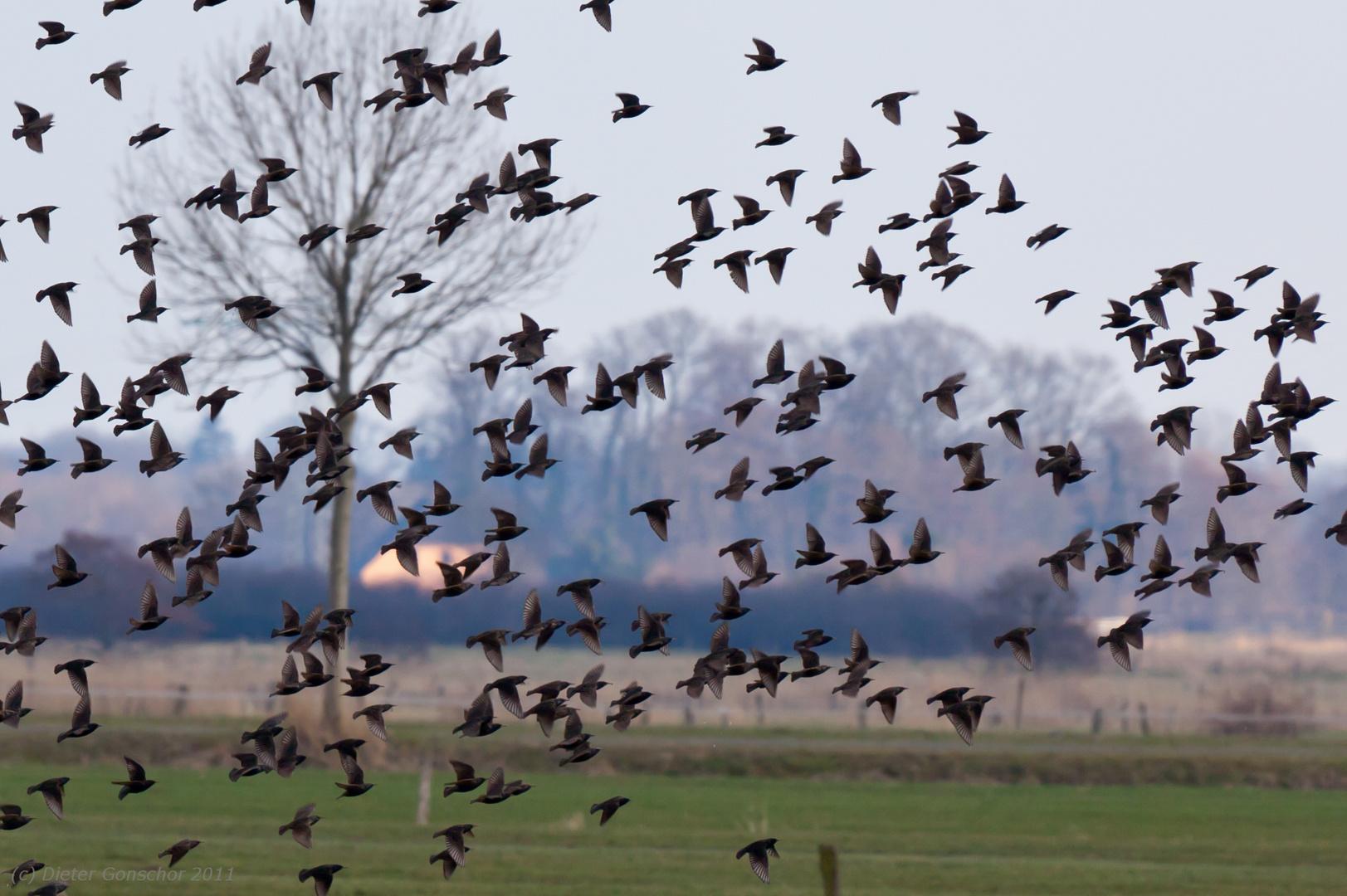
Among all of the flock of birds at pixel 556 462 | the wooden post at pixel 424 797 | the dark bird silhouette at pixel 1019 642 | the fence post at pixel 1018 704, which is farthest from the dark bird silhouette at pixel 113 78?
the fence post at pixel 1018 704

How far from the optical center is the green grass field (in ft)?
63.2

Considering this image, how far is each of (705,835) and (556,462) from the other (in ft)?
47.8

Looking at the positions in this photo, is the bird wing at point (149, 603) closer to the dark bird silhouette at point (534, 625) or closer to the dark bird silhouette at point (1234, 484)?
the dark bird silhouette at point (534, 625)

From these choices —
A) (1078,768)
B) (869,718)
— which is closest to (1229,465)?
(1078,768)

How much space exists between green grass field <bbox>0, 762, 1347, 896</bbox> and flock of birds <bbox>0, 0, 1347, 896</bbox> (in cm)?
800

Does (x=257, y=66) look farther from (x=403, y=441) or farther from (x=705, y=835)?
(x=705, y=835)

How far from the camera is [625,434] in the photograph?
6688 centimetres

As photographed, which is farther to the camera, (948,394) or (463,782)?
(948,394)

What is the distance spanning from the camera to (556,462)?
10617mm

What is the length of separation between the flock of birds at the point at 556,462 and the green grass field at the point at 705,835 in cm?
800

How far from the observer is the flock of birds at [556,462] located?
10172mm

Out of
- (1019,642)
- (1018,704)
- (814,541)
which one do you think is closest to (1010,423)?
(1019,642)

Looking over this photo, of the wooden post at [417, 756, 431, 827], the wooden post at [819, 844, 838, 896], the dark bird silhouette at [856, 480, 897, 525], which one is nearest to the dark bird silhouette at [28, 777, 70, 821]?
the dark bird silhouette at [856, 480, 897, 525]

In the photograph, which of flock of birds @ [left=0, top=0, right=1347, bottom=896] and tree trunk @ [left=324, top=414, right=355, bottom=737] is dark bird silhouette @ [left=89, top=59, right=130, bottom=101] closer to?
flock of birds @ [left=0, top=0, right=1347, bottom=896]
